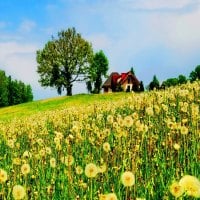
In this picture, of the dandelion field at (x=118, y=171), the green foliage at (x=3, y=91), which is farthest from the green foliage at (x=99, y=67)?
the dandelion field at (x=118, y=171)

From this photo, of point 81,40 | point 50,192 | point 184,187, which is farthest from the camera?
point 81,40

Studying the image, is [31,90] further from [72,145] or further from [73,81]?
[72,145]

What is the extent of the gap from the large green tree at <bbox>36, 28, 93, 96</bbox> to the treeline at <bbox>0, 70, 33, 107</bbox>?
1253 inches

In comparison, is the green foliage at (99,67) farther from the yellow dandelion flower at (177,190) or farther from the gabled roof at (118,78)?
the yellow dandelion flower at (177,190)

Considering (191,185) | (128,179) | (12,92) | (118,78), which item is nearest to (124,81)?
(118,78)

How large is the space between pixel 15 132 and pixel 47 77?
233 ft

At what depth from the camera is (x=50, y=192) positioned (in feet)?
15.2

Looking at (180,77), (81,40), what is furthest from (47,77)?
(180,77)

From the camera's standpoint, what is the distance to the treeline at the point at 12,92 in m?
112

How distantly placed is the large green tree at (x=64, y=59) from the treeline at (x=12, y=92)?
31831 mm

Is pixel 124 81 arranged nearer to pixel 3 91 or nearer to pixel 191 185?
pixel 3 91

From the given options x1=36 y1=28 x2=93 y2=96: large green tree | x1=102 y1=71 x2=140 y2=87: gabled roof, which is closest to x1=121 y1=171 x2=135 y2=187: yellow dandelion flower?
x1=36 y1=28 x2=93 y2=96: large green tree

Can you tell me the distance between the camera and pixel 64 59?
79875 mm

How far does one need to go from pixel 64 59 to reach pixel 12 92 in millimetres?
42684
